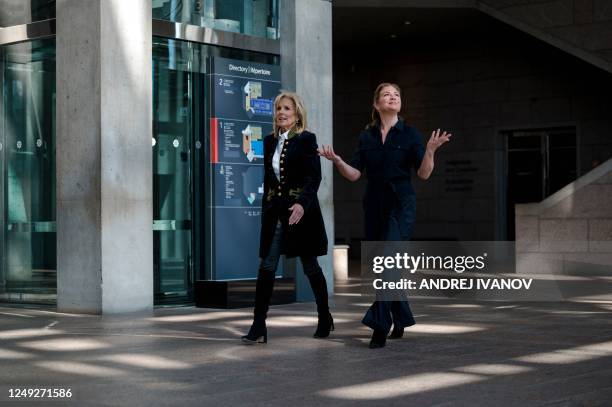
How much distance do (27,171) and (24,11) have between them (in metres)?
1.76

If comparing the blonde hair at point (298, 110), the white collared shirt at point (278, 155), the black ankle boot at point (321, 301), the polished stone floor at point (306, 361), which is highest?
the blonde hair at point (298, 110)

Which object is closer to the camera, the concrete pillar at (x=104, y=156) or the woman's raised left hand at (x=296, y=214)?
the woman's raised left hand at (x=296, y=214)

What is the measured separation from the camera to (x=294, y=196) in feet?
26.3

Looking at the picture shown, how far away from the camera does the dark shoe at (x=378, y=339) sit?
24.8 feet

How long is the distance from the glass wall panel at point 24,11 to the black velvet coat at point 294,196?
4505 mm

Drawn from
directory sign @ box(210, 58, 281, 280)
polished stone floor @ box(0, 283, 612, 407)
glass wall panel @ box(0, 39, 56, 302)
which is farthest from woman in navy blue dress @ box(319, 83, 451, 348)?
glass wall panel @ box(0, 39, 56, 302)

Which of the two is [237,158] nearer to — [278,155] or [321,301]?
[278,155]

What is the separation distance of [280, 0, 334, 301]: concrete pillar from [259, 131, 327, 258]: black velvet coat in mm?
4184

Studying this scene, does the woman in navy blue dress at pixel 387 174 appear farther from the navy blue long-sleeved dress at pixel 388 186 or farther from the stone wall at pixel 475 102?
the stone wall at pixel 475 102

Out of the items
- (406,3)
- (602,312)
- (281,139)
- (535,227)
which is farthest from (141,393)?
(406,3)

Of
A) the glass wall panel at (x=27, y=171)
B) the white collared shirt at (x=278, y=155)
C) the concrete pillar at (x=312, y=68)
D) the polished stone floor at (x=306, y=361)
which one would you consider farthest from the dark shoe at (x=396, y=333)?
the glass wall panel at (x=27, y=171)

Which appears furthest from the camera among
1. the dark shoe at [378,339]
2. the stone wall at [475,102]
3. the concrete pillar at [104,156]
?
the stone wall at [475,102]

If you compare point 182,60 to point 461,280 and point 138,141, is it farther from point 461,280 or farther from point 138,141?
point 461,280

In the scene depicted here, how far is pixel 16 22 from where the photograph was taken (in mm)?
11922
